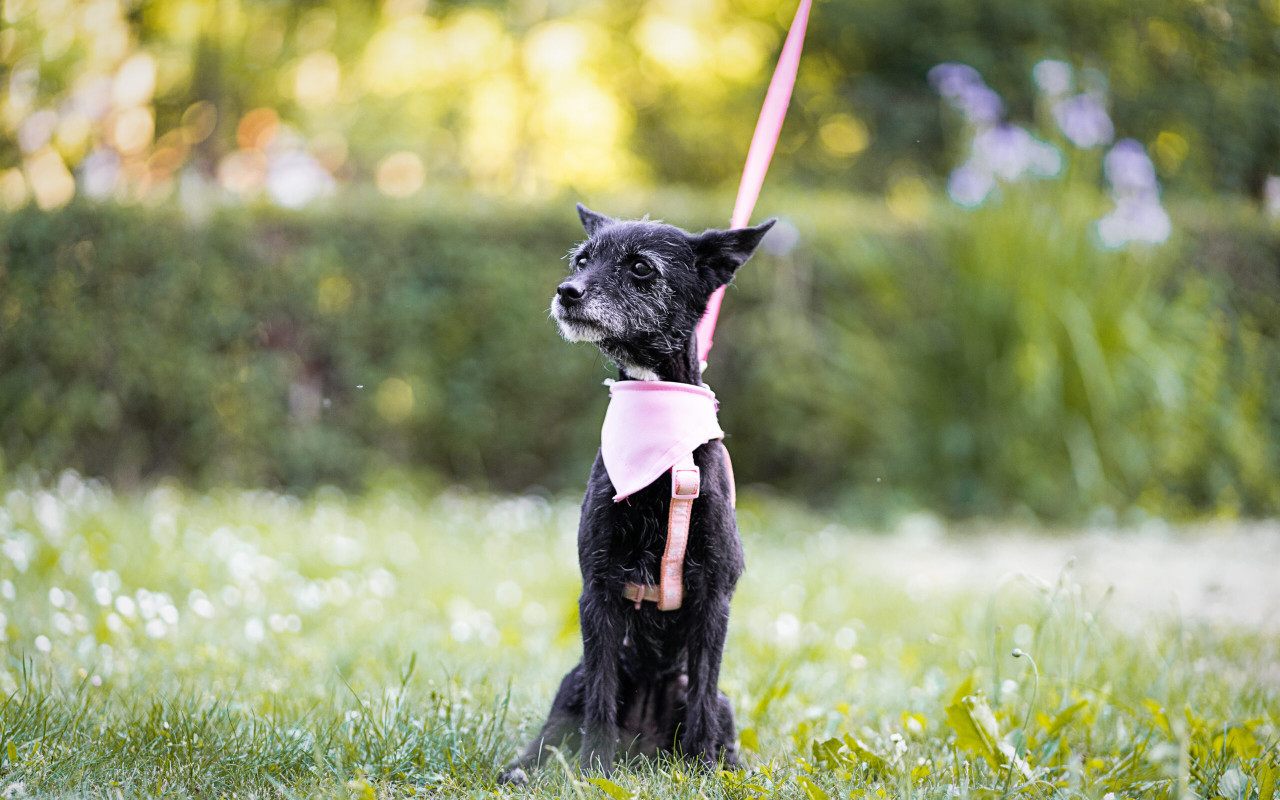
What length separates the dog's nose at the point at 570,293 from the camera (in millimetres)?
2164

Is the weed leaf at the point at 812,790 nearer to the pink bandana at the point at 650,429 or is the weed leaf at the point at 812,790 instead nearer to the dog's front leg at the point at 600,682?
the dog's front leg at the point at 600,682

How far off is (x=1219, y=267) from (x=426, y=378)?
667 cm

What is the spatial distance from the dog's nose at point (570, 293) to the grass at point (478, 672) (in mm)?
1044

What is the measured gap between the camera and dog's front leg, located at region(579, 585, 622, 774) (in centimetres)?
214

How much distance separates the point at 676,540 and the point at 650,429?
0.85 ft

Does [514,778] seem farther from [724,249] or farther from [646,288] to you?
[724,249]

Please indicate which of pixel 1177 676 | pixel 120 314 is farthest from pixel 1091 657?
pixel 120 314

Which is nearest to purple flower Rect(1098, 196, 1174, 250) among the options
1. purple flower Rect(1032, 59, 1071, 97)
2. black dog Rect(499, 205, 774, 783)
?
purple flower Rect(1032, 59, 1071, 97)

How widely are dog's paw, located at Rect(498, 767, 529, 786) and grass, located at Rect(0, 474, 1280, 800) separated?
4cm

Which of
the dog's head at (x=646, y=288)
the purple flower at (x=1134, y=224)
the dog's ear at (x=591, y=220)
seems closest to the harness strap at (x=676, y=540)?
the dog's head at (x=646, y=288)

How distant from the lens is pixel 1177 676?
10.7ft

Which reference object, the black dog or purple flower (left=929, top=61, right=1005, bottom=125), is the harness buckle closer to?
the black dog

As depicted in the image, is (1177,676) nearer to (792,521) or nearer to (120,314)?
(792,521)

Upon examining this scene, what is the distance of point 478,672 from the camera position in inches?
125
